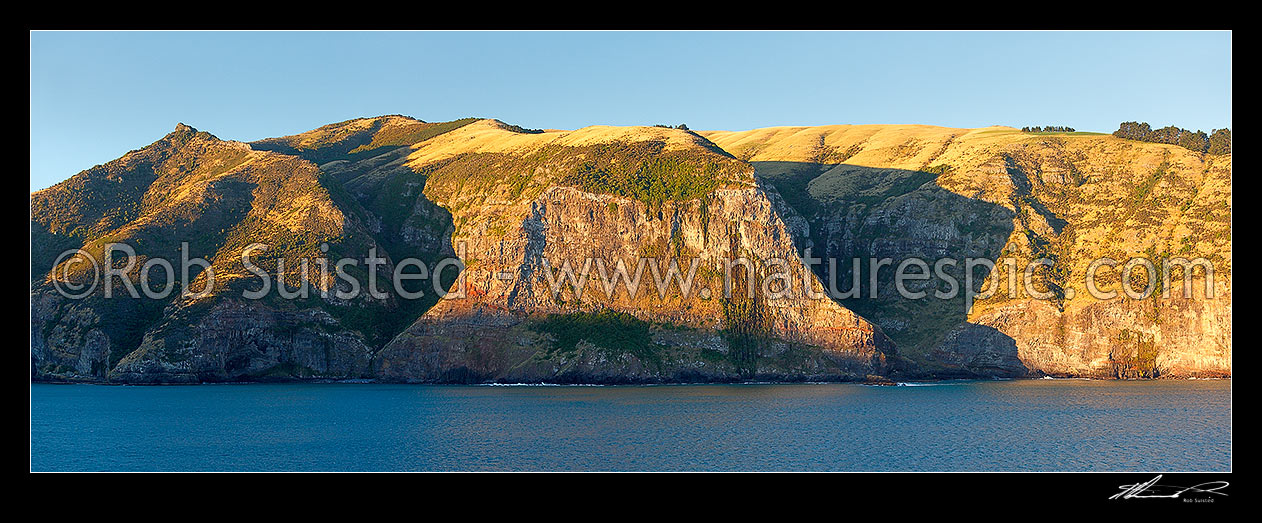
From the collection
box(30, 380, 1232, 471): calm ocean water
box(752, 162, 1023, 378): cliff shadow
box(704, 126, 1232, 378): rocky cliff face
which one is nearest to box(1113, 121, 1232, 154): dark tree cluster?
box(704, 126, 1232, 378): rocky cliff face

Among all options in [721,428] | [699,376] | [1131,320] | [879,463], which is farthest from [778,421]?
[1131,320]

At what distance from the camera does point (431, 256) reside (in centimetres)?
18125

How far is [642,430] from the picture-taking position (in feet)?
277

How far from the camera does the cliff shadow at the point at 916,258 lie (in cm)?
15562

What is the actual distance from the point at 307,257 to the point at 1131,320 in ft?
465

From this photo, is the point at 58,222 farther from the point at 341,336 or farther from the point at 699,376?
the point at 699,376
